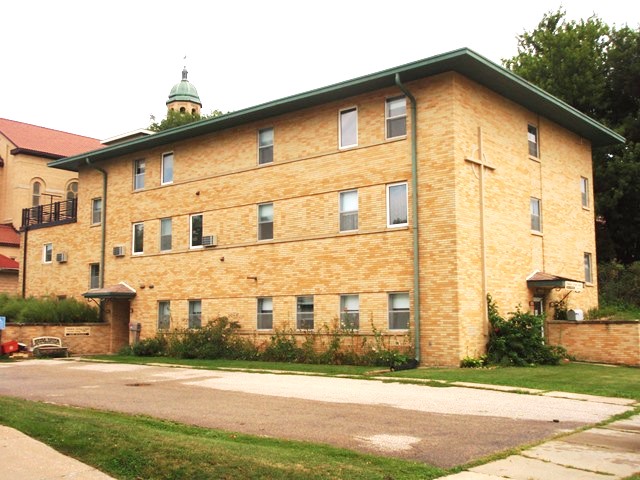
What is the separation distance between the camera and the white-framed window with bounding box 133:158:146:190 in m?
30.9

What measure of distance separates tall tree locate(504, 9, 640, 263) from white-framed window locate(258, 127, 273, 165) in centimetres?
1639

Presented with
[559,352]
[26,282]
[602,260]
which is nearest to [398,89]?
[559,352]

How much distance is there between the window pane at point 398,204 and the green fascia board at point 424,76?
10.8 ft

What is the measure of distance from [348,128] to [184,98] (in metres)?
54.6

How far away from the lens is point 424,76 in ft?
70.9

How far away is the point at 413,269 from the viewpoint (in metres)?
21.3

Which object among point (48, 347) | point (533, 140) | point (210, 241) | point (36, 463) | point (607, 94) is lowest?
point (36, 463)

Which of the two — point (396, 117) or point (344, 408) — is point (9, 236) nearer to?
point (396, 117)

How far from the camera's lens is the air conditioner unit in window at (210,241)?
88.8 feet

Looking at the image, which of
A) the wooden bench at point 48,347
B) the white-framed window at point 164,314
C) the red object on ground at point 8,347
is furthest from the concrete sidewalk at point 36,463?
the white-framed window at point 164,314

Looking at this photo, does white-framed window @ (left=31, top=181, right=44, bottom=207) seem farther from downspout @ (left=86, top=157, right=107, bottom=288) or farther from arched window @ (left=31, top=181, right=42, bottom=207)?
downspout @ (left=86, top=157, right=107, bottom=288)

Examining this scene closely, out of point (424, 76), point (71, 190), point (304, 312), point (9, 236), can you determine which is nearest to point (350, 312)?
point (304, 312)

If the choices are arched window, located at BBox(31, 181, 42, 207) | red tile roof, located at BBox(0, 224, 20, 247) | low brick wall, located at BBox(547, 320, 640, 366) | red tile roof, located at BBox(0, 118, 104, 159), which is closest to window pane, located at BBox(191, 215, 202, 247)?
low brick wall, located at BBox(547, 320, 640, 366)

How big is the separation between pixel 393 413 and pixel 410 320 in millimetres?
9388
